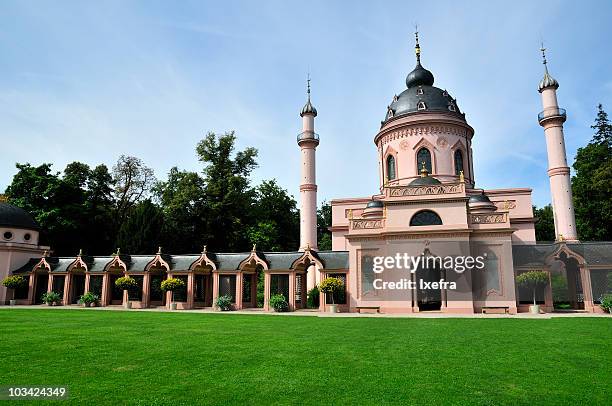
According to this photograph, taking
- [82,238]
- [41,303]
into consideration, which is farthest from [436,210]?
[82,238]

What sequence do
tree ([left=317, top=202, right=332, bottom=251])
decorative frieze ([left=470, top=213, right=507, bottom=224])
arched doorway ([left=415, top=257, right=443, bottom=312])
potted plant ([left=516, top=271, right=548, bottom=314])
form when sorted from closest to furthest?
potted plant ([left=516, top=271, right=548, bottom=314])
decorative frieze ([left=470, top=213, right=507, bottom=224])
arched doorway ([left=415, top=257, right=443, bottom=312])
tree ([left=317, top=202, right=332, bottom=251])

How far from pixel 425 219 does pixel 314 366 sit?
66.1ft

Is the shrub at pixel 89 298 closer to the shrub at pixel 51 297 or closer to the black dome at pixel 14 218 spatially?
the shrub at pixel 51 297

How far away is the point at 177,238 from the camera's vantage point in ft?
154

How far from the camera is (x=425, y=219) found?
27.7 m

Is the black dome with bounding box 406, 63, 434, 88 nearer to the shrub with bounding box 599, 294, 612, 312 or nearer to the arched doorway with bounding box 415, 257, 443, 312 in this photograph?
the arched doorway with bounding box 415, 257, 443, 312

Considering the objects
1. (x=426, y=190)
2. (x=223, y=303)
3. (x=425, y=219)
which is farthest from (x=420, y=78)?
(x=223, y=303)

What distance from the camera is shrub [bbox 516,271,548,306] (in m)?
26.5

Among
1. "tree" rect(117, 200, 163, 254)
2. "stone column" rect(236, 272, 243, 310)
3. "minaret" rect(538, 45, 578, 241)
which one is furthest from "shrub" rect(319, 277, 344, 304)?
"tree" rect(117, 200, 163, 254)

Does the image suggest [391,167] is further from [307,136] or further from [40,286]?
[40,286]

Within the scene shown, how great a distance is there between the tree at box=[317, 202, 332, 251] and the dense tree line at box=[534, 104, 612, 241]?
27181 mm

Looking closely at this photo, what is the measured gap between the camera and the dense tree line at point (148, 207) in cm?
4422

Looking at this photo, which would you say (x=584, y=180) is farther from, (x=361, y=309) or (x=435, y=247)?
(x=361, y=309)

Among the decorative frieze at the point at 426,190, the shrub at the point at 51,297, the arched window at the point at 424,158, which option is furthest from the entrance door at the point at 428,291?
the shrub at the point at 51,297
